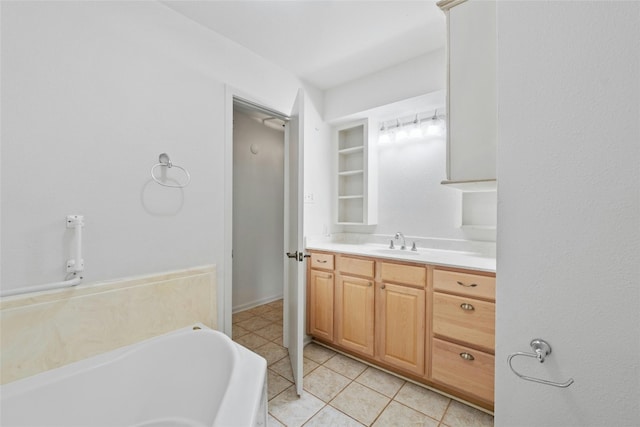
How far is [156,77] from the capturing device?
1.53 metres

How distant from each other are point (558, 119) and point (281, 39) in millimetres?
1903

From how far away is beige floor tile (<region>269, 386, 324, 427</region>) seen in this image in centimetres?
154

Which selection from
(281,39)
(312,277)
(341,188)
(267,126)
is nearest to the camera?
(281,39)

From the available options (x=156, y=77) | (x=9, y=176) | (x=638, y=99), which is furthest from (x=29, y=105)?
(x=638, y=99)

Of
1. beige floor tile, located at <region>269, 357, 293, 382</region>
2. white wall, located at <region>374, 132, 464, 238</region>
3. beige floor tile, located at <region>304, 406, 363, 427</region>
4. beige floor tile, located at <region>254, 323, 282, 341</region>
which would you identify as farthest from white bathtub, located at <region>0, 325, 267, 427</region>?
white wall, located at <region>374, 132, 464, 238</region>

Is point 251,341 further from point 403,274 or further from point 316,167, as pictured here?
point 316,167

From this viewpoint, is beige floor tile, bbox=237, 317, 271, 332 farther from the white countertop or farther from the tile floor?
the white countertop

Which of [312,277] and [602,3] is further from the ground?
[602,3]

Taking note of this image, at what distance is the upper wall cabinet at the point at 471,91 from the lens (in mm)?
1381

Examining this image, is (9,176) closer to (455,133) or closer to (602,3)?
(602,3)

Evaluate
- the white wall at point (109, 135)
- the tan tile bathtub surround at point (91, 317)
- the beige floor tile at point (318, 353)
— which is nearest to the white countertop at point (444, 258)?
the beige floor tile at point (318, 353)

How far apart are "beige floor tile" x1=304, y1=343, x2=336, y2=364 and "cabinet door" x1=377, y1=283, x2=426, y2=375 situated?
0.50 metres

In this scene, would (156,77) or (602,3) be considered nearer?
(602,3)

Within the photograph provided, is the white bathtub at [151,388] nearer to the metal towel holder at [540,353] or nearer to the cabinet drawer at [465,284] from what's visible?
the metal towel holder at [540,353]
